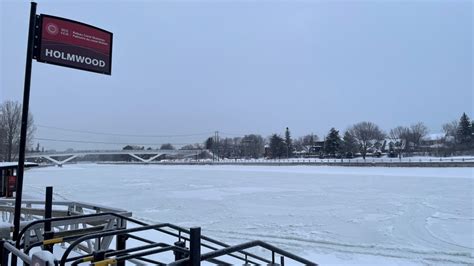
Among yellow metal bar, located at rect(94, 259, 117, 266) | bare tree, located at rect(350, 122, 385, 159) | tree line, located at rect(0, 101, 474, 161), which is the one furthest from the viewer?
bare tree, located at rect(350, 122, 385, 159)

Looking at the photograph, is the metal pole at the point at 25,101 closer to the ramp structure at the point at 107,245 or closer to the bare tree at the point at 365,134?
the ramp structure at the point at 107,245

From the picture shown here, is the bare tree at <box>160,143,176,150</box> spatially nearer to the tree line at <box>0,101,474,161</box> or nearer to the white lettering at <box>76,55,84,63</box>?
the tree line at <box>0,101,474,161</box>

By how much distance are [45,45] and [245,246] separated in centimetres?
381

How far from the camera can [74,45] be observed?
199 inches

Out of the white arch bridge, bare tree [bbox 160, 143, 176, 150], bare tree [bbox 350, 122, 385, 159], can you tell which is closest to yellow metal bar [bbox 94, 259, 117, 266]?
bare tree [bbox 350, 122, 385, 159]

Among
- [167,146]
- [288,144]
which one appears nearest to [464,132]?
[288,144]

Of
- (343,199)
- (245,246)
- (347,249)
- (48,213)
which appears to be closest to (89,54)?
(48,213)

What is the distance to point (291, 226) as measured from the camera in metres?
12.1

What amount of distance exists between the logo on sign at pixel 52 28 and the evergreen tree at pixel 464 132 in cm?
10087

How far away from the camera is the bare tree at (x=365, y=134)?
101062 mm

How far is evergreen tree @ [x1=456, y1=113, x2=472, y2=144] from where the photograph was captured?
3460 inches

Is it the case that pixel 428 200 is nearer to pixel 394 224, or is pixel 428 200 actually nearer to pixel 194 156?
pixel 394 224

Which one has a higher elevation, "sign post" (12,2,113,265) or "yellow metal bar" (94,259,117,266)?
"sign post" (12,2,113,265)

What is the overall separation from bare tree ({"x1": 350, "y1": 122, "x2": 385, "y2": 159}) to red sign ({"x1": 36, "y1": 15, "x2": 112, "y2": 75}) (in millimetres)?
98152
